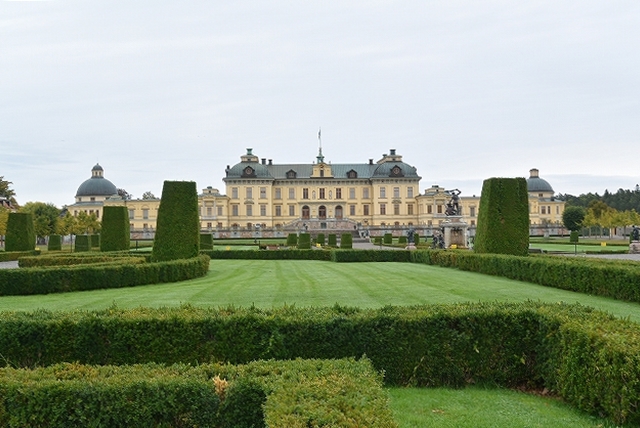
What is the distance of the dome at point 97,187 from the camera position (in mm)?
76688

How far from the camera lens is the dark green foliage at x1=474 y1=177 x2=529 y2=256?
17344 millimetres

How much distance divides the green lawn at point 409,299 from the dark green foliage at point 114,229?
9169mm

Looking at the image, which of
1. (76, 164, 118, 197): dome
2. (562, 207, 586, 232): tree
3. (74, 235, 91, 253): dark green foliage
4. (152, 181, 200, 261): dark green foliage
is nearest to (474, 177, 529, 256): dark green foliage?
(152, 181, 200, 261): dark green foliage

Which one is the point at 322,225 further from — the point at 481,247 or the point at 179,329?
the point at 179,329

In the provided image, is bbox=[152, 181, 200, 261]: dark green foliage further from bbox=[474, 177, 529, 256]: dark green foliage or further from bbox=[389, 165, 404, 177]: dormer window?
bbox=[389, 165, 404, 177]: dormer window

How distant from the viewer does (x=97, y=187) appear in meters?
76.8

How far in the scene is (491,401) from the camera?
5.38 metres

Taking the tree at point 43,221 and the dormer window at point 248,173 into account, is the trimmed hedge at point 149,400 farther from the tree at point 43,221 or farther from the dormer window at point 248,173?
the dormer window at point 248,173

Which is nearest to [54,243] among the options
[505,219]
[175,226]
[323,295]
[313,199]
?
[175,226]

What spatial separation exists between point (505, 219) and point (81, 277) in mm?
12786

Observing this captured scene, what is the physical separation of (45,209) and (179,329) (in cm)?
5886

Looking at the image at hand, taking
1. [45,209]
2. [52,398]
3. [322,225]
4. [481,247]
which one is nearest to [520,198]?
[481,247]

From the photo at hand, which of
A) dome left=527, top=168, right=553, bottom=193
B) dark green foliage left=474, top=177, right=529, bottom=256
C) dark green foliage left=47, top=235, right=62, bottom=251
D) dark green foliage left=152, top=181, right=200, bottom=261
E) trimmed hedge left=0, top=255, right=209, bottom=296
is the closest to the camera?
trimmed hedge left=0, top=255, right=209, bottom=296

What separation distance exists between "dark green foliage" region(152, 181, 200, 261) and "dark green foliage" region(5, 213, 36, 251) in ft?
52.3
